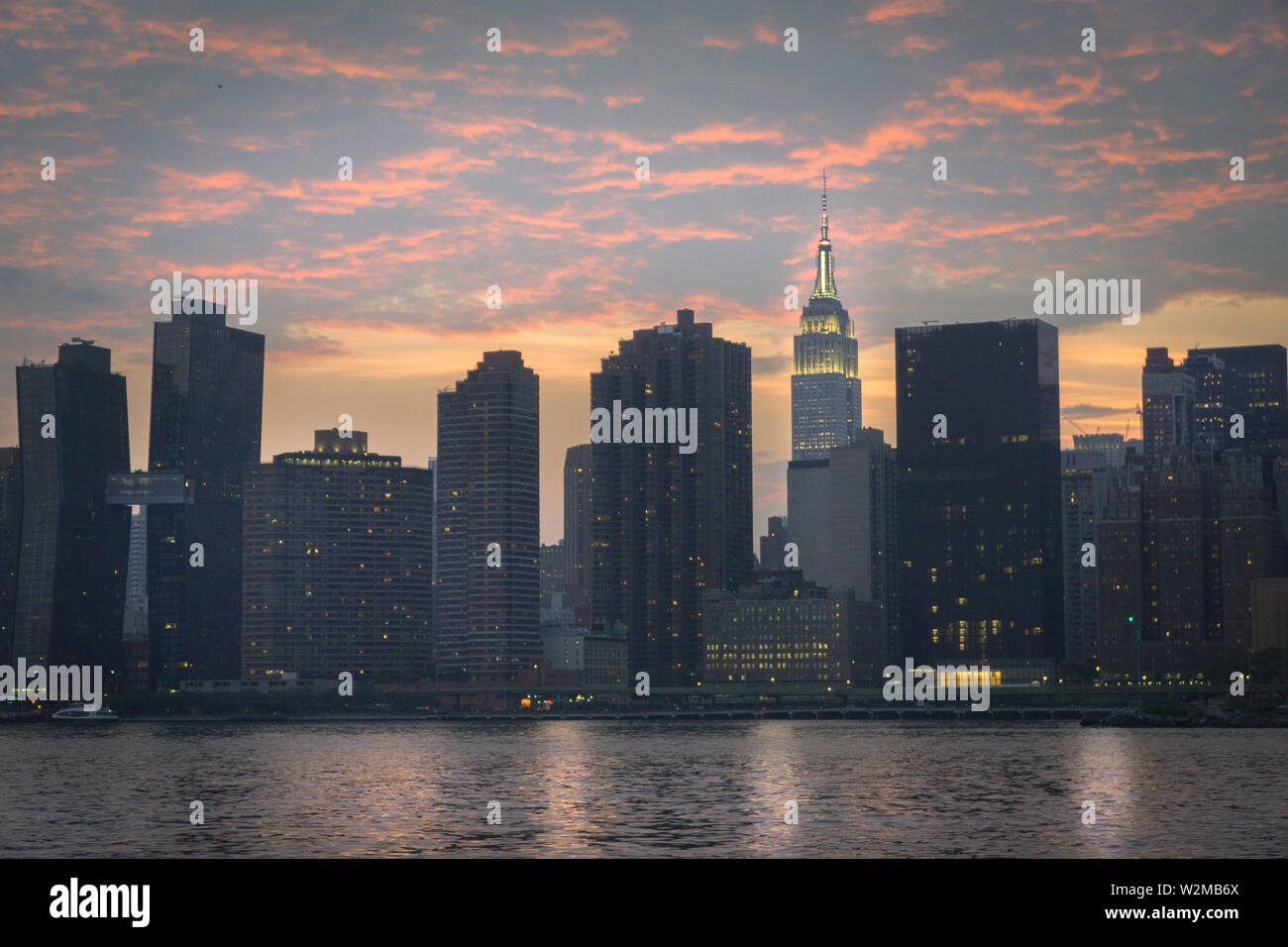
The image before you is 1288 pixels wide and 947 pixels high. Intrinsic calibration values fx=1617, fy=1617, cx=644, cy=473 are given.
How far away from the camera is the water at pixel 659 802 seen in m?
57.9

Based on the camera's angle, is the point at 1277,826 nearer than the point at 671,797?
Yes

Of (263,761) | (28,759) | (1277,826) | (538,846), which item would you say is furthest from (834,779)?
(28,759)

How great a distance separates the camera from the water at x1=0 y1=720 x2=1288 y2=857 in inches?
2280

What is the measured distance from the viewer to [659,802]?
82.6 m

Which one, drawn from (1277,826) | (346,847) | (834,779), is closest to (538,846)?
(346,847)

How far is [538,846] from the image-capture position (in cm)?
5703

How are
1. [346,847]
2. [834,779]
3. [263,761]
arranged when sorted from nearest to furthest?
[346,847], [834,779], [263,761]
